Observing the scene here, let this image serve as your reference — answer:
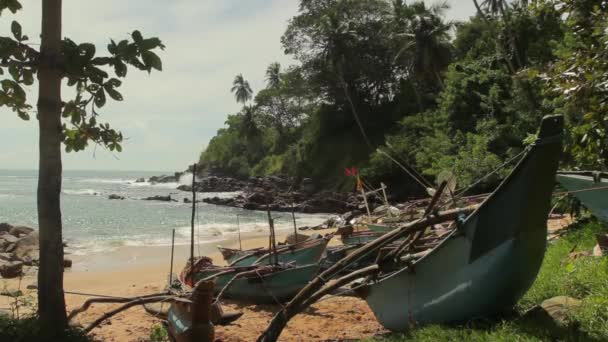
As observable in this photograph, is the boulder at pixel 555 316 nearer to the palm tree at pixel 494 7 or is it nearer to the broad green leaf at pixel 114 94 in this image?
the broad green leaf at pixel 114 94

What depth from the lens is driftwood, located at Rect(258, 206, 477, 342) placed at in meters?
5.77

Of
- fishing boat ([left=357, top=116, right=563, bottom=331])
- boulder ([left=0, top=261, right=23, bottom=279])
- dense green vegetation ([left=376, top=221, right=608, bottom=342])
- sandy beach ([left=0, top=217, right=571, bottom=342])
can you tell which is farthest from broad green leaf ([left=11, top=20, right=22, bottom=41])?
boulder ([left=0, top=261, right=23, bottom=279])

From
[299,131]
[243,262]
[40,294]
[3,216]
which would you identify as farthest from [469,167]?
[299,131]

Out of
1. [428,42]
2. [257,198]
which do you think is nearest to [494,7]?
[428,42]

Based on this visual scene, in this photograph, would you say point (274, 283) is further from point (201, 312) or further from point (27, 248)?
point (27, 248)

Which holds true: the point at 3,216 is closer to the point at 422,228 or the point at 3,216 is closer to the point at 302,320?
the point at 302,320

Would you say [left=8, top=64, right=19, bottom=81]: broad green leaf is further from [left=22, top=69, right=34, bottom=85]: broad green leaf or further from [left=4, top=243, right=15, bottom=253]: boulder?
[left=4, top=243, right=15, bottom=253]: boulder

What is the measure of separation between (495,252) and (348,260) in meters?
1.60

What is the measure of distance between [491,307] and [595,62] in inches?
107

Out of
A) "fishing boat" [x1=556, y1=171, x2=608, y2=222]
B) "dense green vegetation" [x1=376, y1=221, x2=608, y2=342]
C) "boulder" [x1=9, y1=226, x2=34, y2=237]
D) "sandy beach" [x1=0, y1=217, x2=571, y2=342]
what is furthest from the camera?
"boulder" [x1=9, y1=226, x2=34, y2=237]

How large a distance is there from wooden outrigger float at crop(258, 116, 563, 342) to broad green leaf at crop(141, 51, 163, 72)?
295 centimetres

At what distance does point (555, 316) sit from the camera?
5395 millimetres

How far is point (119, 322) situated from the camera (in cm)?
951

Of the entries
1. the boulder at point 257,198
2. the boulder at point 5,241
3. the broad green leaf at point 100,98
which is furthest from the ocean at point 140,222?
the broad green leaf at point 100,98
